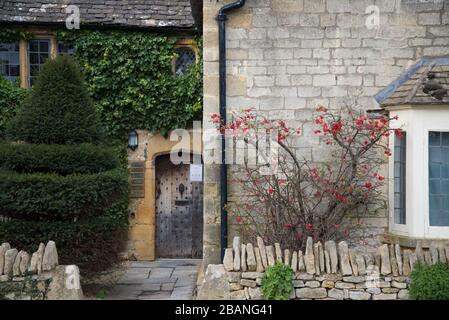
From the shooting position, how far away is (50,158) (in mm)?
8258

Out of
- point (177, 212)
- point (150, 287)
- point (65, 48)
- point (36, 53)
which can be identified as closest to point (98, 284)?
point (150, 287)

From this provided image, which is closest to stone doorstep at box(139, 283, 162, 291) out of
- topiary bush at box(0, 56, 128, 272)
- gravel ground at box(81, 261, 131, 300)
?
gravel ground at box(81, 261, 131, 300)

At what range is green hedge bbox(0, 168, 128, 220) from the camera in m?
8.00

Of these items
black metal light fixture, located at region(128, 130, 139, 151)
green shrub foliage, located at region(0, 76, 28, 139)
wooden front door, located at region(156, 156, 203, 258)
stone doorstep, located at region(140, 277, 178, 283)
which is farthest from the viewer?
wooden front door, located at region(156, 156, 203, 258)

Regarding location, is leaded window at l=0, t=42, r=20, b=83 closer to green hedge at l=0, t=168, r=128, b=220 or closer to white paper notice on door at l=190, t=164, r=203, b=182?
white paper notice on door at l=190, t=164, r=203, b=182

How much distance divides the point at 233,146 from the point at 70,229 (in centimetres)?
230

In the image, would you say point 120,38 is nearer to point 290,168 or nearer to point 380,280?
point 290,168

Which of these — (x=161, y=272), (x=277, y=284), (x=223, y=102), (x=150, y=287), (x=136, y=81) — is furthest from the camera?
(x=136, y=81)

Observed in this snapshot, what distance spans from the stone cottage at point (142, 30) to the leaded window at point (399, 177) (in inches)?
194

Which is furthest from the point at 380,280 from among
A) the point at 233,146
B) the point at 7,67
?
the point at 7,67

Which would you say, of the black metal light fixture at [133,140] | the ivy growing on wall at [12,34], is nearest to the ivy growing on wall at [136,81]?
the black metal light fixture at [133,140]

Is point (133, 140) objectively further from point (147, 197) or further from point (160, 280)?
point (160, 280)

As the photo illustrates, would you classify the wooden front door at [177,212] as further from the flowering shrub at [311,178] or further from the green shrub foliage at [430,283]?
the green shrub foliage at [430,283]

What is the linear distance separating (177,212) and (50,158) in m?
5.04
